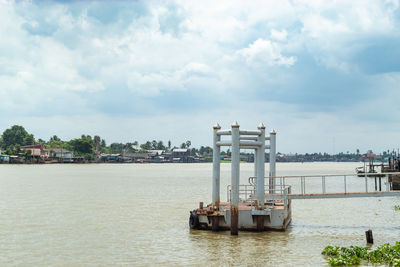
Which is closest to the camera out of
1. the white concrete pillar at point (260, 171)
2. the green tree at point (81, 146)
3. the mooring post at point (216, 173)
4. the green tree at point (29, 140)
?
the white concrete pillar at point (260, 171)

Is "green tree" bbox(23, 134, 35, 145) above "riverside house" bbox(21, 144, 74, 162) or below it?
above

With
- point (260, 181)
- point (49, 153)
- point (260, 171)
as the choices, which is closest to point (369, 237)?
point (260, 181)

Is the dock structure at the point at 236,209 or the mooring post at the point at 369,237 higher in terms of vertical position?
the dock structure at the point at 236,209

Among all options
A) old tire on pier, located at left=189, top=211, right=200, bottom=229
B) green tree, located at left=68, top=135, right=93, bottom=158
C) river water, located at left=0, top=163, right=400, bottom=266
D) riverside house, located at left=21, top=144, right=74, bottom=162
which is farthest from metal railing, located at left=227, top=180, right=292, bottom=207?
green tree, located at left=68, top=135, right=93, bottom=158

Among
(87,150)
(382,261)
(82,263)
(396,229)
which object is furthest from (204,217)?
(87,150)

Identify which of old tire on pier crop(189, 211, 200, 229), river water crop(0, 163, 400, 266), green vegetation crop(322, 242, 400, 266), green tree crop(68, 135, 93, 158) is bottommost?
river water crop(0, 163, 400, 266)

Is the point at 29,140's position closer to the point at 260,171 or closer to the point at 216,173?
the point at 216,173

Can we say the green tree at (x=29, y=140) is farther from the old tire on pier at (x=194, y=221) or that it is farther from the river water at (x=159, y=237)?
the old tire on pier at (x=194, y=221)

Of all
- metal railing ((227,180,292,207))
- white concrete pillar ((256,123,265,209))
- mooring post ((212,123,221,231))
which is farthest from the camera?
metal railing ((227,180,292,207))

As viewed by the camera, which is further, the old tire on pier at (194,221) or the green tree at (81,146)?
the green tree at (81,146)

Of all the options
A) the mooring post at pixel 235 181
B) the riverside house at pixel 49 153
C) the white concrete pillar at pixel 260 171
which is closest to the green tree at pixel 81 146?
the riverside house at pixel 49 153

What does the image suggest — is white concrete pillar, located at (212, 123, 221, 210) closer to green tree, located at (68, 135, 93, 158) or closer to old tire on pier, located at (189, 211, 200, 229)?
old tire on pier, located at (189, 211, 200, 229)

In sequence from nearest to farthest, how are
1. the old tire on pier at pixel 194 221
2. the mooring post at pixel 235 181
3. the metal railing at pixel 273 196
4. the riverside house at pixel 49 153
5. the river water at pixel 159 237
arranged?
the river water at pixel 159 237 < the mooring post at pixel 235 181 < the old tire on pier at pixel 194 221 < the metal railing at pixel 273 196 < the riverside house at pixel 49 153

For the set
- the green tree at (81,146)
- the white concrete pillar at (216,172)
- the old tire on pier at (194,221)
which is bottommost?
the old tire on pier at (194,221)
